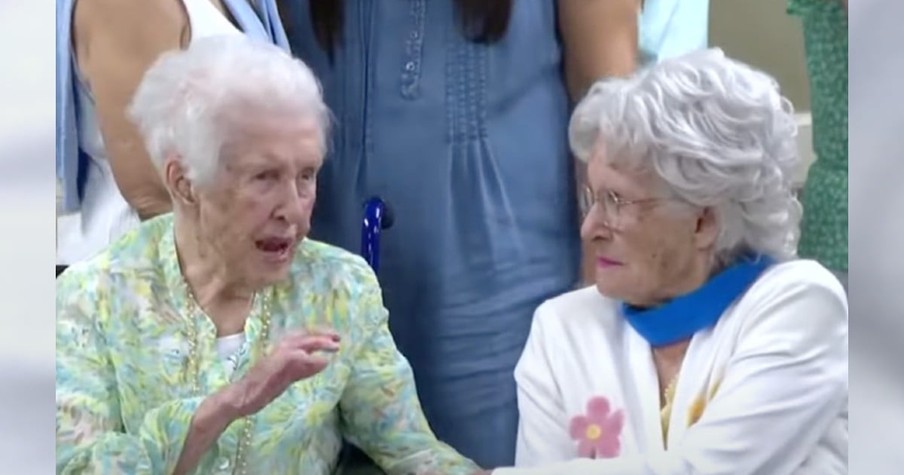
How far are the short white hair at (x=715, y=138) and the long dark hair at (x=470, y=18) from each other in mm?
88

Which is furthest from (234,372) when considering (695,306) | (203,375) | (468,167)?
(695,306)

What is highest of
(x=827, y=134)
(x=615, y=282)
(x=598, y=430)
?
(x=827, y=134)

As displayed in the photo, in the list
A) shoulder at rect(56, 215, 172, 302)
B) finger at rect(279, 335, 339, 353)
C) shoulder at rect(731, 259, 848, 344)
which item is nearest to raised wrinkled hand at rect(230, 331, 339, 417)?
finger at rect(279, 335, 339, 353)

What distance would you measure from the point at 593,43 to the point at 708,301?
213mm

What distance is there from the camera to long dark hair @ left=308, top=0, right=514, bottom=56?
0.89 m

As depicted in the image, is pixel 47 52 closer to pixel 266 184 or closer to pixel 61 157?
pixel 61 157

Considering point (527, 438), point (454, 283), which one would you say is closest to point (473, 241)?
point (454, 283)

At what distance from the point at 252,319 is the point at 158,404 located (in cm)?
9

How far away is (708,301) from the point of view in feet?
2.86

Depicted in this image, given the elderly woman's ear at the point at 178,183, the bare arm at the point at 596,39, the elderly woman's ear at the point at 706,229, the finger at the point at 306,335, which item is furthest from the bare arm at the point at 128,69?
the elderly woman's ear at the point at 706,229

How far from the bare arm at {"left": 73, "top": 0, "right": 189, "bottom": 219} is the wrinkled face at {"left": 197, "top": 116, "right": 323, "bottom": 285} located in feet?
0.14

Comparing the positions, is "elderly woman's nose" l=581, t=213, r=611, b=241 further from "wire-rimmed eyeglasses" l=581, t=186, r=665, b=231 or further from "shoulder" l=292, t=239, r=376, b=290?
"shoulder" l=292, t=239, r=376, b=290

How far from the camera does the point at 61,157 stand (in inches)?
35.8

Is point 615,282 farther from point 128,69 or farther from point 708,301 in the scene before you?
point 128,69
